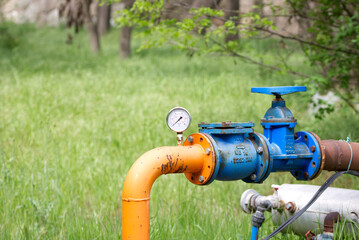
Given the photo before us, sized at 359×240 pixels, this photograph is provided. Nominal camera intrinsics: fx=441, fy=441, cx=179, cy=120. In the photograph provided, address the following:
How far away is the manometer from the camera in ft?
5.91

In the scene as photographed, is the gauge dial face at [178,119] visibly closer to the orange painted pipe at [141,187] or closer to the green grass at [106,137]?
the orange painted pipe at [141,187]

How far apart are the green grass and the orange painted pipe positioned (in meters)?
0.72

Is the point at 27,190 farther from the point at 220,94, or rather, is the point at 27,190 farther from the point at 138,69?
the point at 138,69

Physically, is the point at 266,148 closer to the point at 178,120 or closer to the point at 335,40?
the point at 178,120

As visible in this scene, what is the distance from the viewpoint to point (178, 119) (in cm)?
182

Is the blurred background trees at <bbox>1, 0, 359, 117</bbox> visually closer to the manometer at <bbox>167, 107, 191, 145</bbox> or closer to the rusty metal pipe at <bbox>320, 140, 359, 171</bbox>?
the rusty metal pipe at <bbox>320, 140, 359, 171</bbox>

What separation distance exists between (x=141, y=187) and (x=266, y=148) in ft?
1.81

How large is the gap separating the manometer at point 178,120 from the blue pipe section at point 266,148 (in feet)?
0.25

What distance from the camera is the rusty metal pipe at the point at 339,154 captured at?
1901 millimetres

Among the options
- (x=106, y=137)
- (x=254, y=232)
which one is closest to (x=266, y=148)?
(x=254, y=232)

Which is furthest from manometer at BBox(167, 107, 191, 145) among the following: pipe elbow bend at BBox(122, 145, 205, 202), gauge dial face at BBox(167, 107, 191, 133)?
pipe elbow bend at BBox(122, 145, 205, 202)

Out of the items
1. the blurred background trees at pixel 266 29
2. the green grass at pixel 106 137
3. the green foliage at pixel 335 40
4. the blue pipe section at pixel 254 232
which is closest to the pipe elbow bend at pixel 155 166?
the blue pipe section at pixel 254 232

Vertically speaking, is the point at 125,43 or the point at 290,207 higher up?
the point at 125,43

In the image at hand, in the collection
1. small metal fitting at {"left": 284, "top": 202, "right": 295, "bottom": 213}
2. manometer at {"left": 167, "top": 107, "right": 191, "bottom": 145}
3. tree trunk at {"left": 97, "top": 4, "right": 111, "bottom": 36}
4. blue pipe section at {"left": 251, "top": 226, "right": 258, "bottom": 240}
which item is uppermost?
tree trunk at {"left": 97, "top": 4, "right": 111, "bottom": 36}
